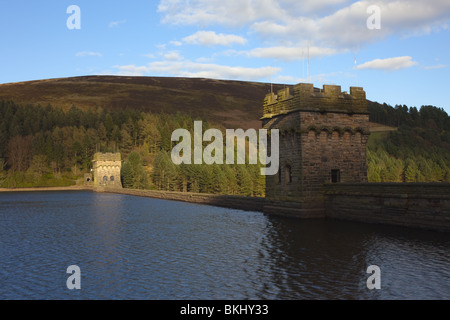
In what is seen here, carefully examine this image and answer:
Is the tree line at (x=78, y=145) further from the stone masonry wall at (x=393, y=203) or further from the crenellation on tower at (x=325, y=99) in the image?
the stone masonry wall at (x=393, y=203)

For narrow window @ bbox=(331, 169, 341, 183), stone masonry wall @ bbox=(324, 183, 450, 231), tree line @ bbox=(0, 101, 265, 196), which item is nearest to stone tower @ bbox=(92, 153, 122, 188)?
tree line @ bbox=(0, 101, 265, 196)

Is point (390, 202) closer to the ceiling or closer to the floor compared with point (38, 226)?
closer to the ceiling

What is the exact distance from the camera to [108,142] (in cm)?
15388

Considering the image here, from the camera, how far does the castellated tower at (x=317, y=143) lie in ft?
87.1

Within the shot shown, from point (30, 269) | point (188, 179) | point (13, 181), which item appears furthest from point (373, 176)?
point (13, 181)

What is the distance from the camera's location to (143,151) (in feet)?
456

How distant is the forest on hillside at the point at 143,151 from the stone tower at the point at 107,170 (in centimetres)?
186

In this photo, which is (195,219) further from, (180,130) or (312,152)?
(180,130)

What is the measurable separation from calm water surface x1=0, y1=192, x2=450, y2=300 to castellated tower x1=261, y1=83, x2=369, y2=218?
2488 millimetres

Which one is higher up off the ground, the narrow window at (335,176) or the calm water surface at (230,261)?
the narrow window at (335,176)

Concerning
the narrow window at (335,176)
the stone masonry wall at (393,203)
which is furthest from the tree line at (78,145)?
the stone masonry wall at (393,203)

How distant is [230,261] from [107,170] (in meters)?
82.2
